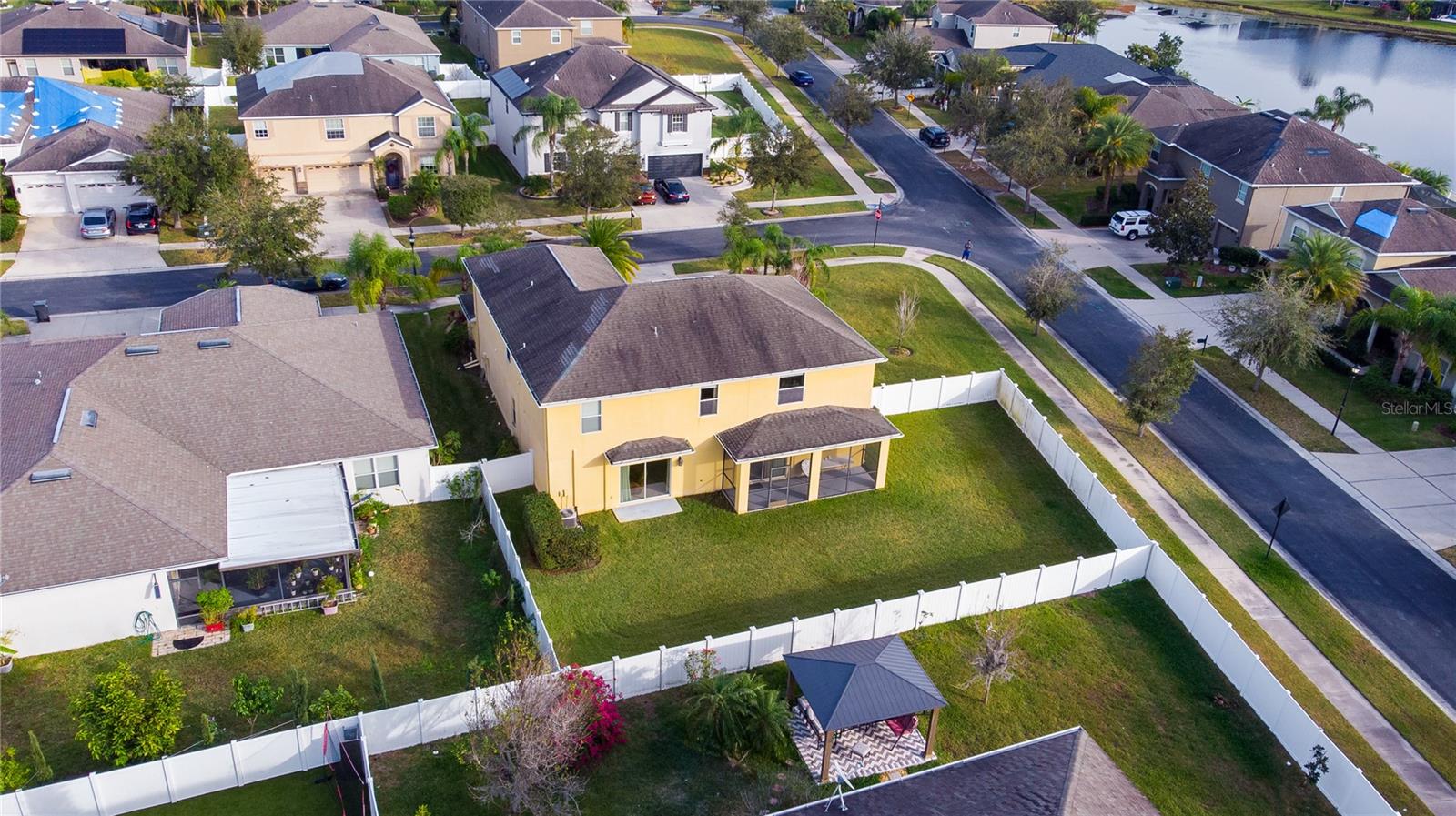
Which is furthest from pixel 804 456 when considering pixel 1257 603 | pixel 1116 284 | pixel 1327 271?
pixel 1327 271

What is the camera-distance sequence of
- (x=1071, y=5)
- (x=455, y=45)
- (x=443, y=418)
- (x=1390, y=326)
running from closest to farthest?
(x=443, y=418)
(x=1390, y=326)
(x=455, y=45)
(x=1071, y=5)

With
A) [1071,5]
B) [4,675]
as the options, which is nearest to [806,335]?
[4,675]

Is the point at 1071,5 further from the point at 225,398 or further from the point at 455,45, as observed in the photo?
the point at 225,398

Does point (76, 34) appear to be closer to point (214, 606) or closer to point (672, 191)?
point (672, 191)

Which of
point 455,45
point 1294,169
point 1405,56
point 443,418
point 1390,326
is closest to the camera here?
point 443,418

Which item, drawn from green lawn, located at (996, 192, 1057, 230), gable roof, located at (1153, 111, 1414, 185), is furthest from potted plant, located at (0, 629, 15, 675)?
gable roof, located at (1153, 111, 1414, 185)

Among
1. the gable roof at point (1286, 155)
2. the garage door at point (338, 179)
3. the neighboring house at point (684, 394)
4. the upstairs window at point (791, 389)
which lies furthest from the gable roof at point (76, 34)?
the gable roof at point (1286, 155)

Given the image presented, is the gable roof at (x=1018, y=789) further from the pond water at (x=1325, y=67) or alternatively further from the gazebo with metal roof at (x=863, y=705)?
the pond water at (x=1325, y=67)

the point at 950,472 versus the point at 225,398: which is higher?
the point at 225,398
